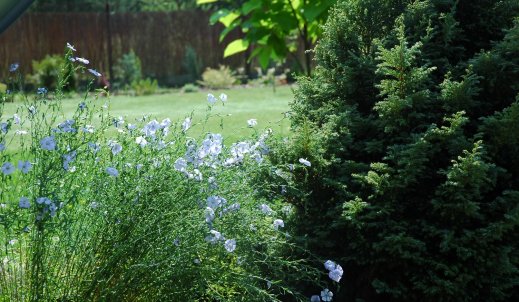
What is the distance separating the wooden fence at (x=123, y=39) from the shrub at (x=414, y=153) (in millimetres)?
20359

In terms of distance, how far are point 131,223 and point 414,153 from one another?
1.18m

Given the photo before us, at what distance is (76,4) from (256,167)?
2852cm

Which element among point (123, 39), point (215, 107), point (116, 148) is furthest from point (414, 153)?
point (123, 39)

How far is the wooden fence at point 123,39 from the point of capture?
23.5 m

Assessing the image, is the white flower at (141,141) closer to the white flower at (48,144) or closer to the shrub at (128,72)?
the white flower at (48,144)

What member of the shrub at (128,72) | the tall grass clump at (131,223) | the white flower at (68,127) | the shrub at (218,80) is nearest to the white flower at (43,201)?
the tall grass clump at (131,223)

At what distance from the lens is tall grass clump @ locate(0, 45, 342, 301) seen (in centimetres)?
310

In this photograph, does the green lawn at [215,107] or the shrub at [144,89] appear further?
the shrub at [144,89]

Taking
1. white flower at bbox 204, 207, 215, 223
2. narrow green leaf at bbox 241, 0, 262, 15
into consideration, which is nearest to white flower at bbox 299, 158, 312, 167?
white flower at bbox 204, 207, 215, 223

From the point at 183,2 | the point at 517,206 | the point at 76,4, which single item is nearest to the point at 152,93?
the point at 76,4

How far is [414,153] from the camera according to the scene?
3.43 metres

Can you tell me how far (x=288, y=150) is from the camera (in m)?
3.80

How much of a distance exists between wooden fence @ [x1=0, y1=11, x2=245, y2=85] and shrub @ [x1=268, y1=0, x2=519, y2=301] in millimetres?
20359

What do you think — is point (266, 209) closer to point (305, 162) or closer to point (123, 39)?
point (305, 162)
